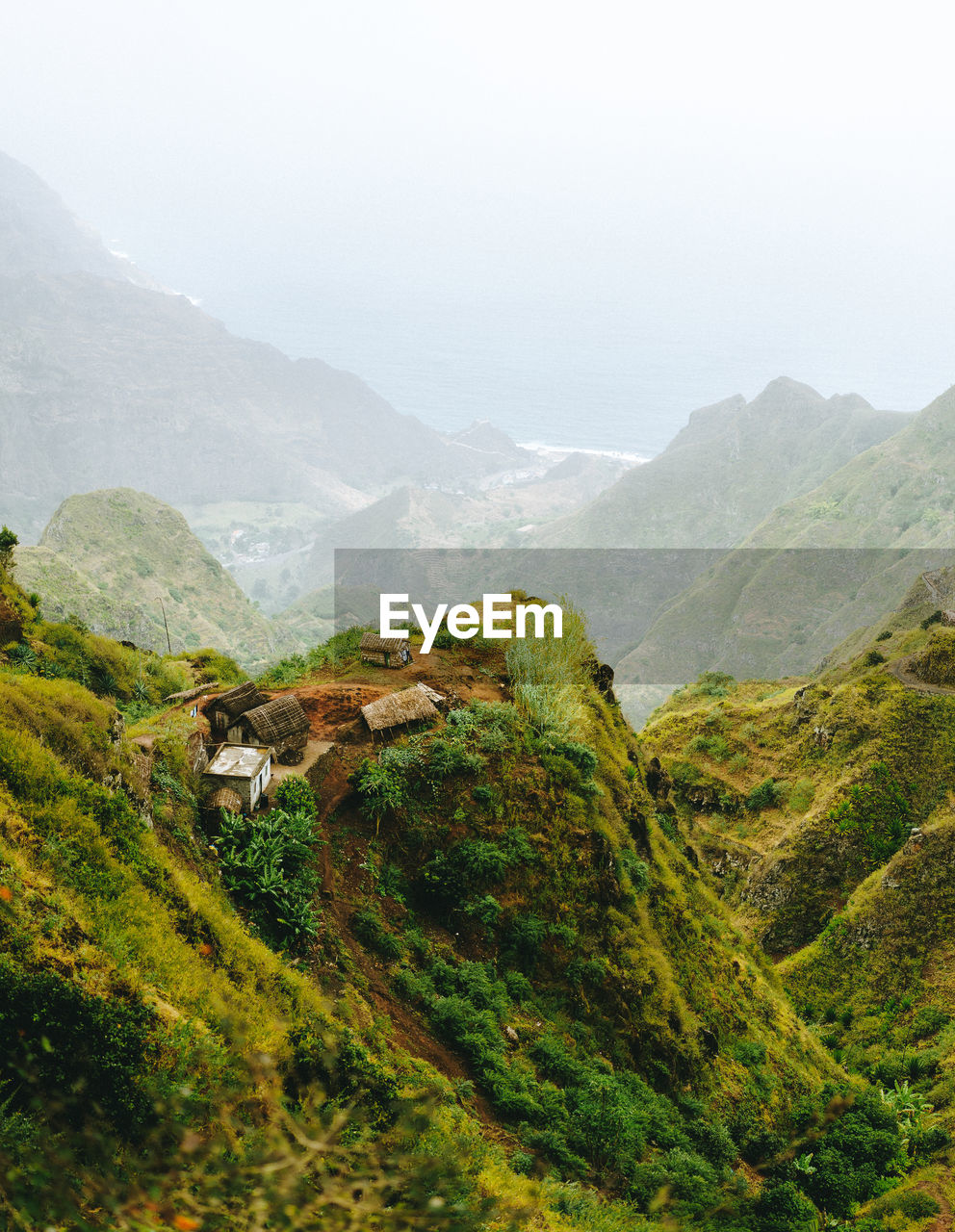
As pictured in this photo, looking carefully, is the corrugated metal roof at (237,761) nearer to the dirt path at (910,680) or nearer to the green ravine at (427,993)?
the green ravine at (427,993)

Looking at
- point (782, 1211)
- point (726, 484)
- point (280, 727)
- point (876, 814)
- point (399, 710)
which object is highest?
point (726, 484)

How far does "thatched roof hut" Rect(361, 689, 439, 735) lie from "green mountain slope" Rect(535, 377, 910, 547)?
155836 millimetres

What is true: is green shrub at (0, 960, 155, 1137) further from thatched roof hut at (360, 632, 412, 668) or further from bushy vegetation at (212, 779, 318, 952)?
thatched roof hut at (360, 632, 412, 668)

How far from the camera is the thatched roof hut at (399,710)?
1675cm

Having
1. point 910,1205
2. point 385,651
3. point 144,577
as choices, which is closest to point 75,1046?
point 385,651

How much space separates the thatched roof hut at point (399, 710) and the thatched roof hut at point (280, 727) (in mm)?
1774

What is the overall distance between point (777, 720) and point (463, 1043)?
123 feet

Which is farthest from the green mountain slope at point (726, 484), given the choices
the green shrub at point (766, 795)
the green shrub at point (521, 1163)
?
the green shrub at point (521, 1163)

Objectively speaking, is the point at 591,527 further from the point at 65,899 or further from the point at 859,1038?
the point at 65,899

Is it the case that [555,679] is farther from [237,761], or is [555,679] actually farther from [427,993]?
[237,761]

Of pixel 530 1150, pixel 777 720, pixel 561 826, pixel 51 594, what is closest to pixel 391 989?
pixel 530 1150

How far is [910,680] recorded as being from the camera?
3769cm

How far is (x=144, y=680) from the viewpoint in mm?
30453

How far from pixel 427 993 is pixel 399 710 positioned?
21.5 feet
